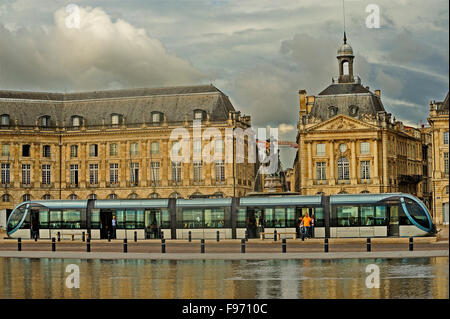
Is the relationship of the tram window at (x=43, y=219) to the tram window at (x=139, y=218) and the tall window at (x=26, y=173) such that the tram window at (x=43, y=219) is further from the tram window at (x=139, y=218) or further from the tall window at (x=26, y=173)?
the tall window at (x=26, y=173)

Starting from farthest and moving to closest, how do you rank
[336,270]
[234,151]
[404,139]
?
[404,139] → [234,151] → [336,270]

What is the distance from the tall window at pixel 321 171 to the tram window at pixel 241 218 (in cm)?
4650

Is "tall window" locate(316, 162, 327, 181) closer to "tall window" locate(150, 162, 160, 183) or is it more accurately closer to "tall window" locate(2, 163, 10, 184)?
"tall window" locate(150, 162, 160, 183)

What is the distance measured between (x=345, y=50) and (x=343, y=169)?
1766cm

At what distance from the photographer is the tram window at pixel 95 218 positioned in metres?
53.6

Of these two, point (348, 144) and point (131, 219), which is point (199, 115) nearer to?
point (348, 144)

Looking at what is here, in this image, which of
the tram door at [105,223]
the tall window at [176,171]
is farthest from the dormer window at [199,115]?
the tram door at [105,223]

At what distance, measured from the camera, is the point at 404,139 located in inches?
4124

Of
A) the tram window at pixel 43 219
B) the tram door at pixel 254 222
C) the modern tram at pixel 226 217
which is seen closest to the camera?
the modern tram at pixel 226 217

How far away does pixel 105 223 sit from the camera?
5388 cm

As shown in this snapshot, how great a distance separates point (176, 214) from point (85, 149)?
2072 inches
